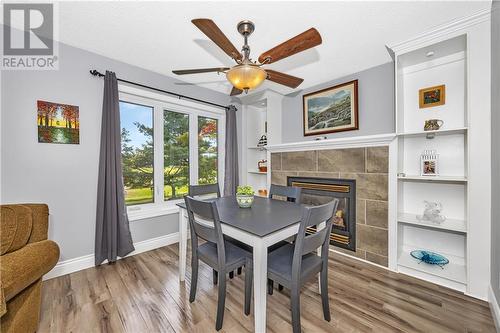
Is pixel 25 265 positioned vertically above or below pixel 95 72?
below

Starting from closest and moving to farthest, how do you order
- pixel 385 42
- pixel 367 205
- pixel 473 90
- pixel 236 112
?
pixel 473 90 < pixel 385 42 < pixel 367 205 < pixel 236 112

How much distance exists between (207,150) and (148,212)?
4.56 feet

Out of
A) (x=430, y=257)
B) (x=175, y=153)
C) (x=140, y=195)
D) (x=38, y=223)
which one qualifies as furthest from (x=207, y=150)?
(x=430, y=257)

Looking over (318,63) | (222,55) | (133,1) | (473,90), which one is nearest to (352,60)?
(318,63)

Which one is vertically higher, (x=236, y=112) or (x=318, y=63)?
(x=318, y=63)

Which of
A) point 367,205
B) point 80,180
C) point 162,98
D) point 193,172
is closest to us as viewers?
point 80,180

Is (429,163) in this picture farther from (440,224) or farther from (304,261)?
(304,261)

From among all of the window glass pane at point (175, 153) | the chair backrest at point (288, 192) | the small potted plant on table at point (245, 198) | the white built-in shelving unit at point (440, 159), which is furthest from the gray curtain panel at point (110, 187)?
the white built-in shelving unit at point (440, 159)

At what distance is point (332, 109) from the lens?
3000 millimetres

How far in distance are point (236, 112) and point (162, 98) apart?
4.59 feet

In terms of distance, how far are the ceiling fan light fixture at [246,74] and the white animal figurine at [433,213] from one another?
88.6 inches

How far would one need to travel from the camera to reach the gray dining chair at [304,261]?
4.15 ft

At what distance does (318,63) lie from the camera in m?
2.56

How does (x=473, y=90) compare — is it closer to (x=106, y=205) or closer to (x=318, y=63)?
(x=318, y=63)
